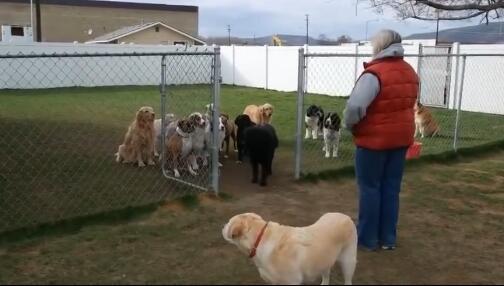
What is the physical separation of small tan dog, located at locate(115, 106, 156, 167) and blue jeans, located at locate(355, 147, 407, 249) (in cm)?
402

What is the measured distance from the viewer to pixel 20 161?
7.80 m

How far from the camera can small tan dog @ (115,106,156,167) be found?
7875mm

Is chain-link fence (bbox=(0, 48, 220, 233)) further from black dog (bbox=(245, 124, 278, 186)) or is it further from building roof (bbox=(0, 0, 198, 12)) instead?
building roof (bbox=(0, 0, 198, 12))

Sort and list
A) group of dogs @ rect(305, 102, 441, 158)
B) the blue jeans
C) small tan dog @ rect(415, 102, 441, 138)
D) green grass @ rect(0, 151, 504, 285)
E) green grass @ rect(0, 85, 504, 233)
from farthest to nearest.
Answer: small tan dog @ rect(415, 102, 441, 138)
group of dogs @ rect(305, 102, 441, 158)
green grass @ rect(0, 85, 504, 233)
the blue jeans
green grass @ rect(0, 151, 504, 285)

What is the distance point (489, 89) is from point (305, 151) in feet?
30.6

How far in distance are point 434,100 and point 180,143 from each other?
12942 millimetres

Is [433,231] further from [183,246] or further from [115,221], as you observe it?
[115,221]

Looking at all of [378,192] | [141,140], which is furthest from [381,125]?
[141,140]

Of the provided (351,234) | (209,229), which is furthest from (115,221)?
(351,234)

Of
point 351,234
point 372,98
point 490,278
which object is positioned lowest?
point 490,278

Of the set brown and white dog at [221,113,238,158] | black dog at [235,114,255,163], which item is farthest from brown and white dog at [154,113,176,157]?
black dog at [235,114,255,163]

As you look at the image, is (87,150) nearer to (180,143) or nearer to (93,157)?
(93,157)

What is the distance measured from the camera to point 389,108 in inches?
179

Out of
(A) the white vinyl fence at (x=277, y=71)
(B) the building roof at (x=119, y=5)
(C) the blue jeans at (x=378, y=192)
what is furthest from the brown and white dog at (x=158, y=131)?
(B) the building roof at (x=119, y=5)
